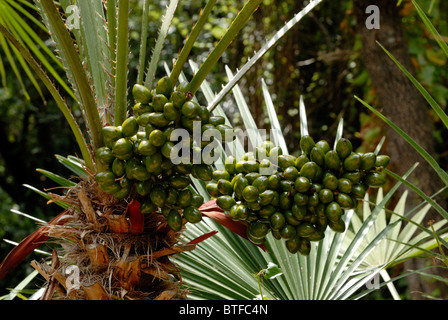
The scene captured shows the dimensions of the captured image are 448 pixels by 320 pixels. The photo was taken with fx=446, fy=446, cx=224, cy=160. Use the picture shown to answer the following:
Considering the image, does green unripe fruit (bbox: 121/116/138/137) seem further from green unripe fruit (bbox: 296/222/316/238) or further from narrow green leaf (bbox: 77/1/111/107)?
green unripe fruit (bbox: 296/222/316/238)

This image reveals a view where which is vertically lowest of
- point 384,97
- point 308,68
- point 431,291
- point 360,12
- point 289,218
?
point 289,218

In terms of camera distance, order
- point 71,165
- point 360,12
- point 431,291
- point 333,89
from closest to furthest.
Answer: point 71,165
point 431,291
point 360,12
point 333,89

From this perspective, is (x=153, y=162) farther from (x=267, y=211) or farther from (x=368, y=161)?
(x=368, y=161)

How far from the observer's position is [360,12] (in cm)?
240

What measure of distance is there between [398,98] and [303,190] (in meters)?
1.86

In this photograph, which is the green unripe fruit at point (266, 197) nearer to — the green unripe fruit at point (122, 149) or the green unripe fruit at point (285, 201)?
the green unripe fruit at point (285, 201)

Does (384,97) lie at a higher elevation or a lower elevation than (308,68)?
lower

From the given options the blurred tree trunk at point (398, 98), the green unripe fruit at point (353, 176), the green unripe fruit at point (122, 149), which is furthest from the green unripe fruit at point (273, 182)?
the blurred tree trunk at point (398, 98)

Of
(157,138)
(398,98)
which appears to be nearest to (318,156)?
(157,138)

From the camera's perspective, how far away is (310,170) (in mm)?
653

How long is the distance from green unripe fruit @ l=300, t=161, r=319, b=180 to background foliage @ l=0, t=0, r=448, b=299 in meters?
1.55
